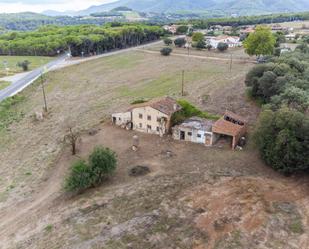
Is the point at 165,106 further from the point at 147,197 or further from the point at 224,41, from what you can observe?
the point at 224,41

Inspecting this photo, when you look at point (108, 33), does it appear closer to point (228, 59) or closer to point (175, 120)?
point (228, 59)

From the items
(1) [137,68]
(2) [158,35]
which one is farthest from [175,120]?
(2) [158,35]

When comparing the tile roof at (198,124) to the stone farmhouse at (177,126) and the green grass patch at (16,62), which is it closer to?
the stone farmhouse at (177,126)

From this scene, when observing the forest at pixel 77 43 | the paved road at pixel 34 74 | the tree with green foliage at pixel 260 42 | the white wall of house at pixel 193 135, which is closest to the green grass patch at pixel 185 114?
the white wall of house at pixel 193 135

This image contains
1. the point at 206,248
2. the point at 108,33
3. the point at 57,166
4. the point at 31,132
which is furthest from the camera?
the point at 108,33

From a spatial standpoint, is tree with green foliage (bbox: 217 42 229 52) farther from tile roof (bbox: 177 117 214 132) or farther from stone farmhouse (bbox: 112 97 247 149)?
tile roof (bbox: 177 117 214 132)
